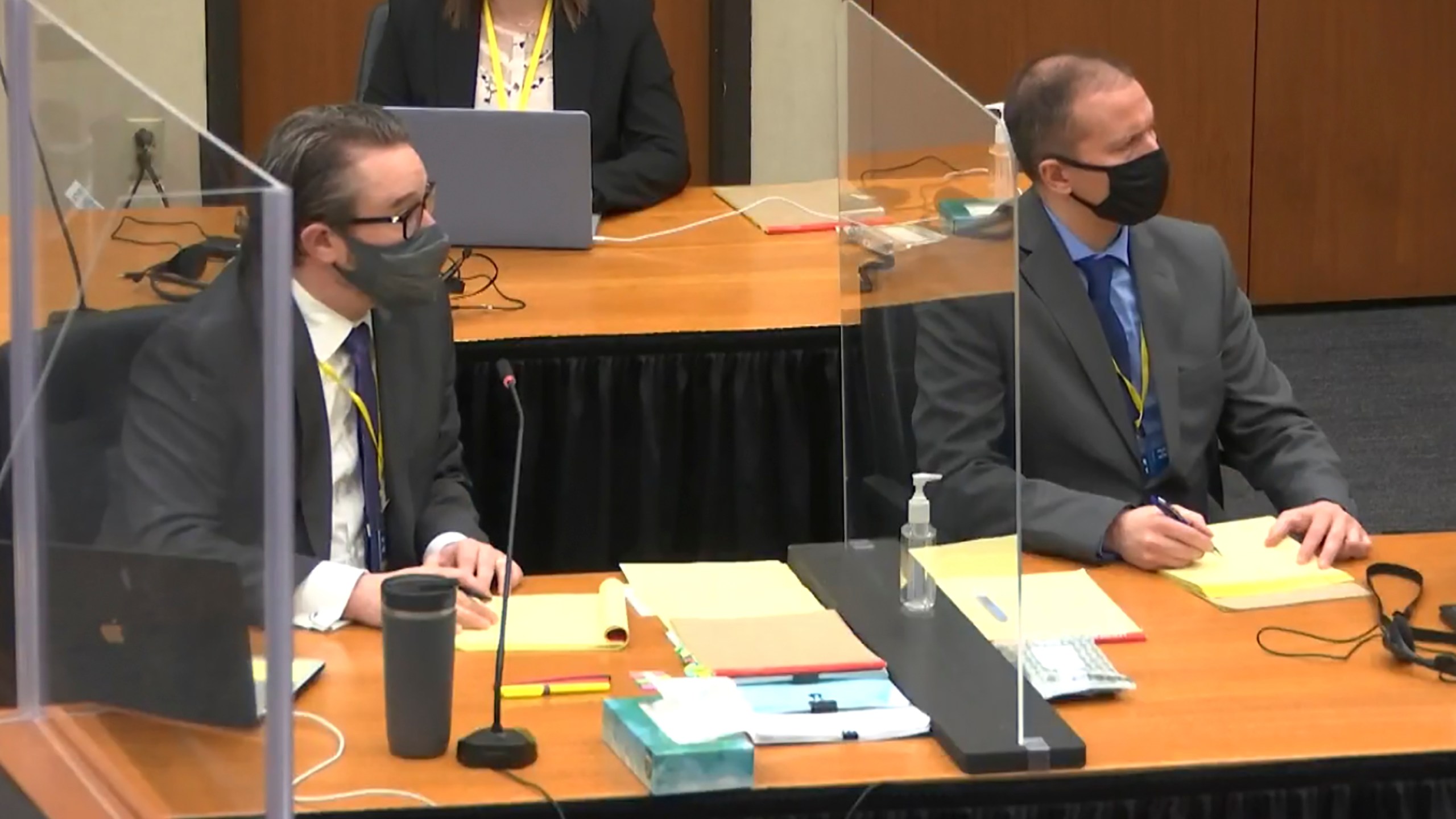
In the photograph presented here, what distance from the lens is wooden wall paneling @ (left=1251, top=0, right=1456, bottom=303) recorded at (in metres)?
6.48

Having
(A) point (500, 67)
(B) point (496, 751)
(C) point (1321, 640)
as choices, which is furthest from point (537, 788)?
(A) point (500, 67)

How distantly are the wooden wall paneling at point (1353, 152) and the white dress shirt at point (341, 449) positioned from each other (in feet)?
14.6

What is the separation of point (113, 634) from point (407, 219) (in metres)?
0.89

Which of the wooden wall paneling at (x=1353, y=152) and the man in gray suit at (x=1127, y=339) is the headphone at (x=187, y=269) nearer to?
the man in gray suit at (x=1127, y=339)

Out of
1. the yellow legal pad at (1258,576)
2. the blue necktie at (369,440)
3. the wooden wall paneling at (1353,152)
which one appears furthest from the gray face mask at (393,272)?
the wooden wall paneling at (1353,152)

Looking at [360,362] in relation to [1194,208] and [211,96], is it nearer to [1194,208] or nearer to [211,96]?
[211,96]

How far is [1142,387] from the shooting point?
301cm

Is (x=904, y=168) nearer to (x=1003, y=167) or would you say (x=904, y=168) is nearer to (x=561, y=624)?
(x=1003, y=167)

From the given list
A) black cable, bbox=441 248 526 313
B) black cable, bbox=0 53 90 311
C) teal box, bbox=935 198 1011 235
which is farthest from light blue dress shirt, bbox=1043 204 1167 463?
black cable, bbox=0 53 90 311

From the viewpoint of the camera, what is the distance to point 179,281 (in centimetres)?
157

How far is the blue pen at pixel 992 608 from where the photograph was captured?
2.12m

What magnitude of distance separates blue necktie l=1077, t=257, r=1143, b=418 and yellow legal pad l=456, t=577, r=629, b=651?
0.90m

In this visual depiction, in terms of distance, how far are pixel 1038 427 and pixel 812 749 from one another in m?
1.01

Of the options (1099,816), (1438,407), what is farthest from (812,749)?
(1438,407)
